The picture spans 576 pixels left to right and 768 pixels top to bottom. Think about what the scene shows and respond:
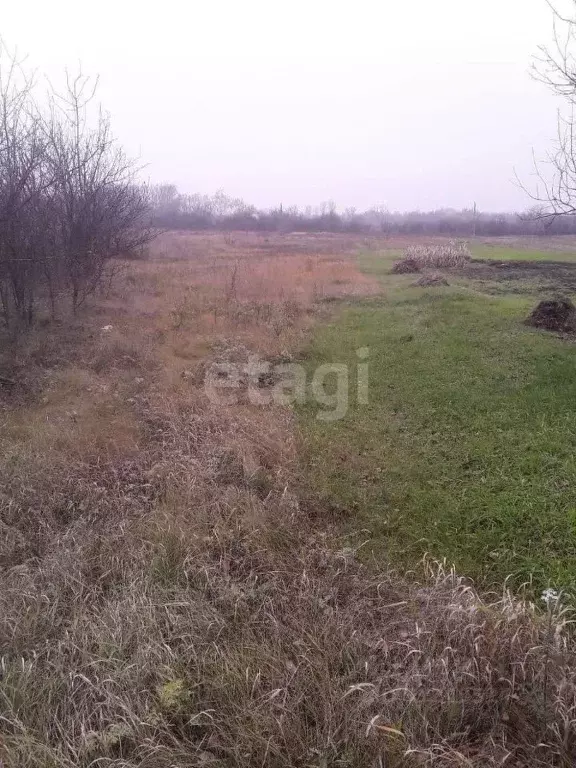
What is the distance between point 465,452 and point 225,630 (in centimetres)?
277

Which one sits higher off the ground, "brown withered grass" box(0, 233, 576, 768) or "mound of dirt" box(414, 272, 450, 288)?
"mound of dirt" box(414, 272, 450, 288)

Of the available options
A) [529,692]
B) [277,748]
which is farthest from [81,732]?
[529,692]

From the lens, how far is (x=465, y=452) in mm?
4527

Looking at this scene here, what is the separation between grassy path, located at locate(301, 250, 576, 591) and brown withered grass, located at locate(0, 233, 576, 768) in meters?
0.34

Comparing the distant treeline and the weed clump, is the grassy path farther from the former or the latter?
the distant treeline

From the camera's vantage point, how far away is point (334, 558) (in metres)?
3.19

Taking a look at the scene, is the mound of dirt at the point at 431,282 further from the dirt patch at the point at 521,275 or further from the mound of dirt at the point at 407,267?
the mound of dirt at the point at 407,267

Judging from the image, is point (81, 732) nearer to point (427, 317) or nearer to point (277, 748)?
point (277, 748)

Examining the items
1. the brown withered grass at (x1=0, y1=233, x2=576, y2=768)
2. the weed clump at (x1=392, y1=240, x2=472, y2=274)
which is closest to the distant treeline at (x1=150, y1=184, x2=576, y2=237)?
the weed clump at (x1=392, y1=240, x2=472, y2=274)

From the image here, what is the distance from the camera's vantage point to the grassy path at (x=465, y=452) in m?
3.39

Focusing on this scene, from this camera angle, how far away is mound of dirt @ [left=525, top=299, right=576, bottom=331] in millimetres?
7977

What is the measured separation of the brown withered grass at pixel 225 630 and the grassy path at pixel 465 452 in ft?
1.12

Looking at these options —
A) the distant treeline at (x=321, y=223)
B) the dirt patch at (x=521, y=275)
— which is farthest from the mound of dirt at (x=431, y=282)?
the distant treeline at (x=321, y=223)

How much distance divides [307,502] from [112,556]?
1.47 meters
